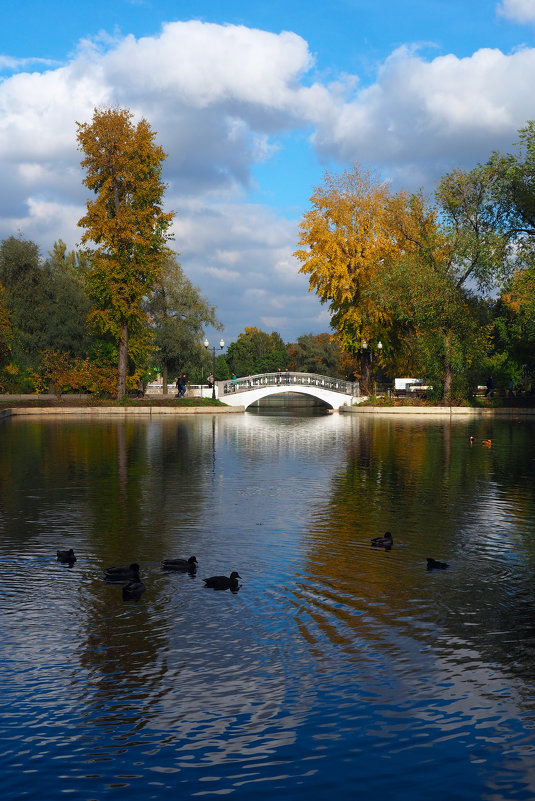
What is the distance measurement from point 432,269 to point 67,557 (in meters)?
45.6

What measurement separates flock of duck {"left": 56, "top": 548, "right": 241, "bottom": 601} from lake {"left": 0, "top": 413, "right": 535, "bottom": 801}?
115 mm

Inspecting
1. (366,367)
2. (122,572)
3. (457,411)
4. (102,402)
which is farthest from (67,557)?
(366,367)

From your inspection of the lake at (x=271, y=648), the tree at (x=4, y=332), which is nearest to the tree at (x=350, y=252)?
the tree at (x=4, y=332)

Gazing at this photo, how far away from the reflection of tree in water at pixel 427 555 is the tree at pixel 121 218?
35547 millimetres

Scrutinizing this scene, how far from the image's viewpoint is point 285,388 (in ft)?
217

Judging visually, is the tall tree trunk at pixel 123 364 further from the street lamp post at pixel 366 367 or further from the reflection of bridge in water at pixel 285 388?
the street lamp post at pixel 366 367

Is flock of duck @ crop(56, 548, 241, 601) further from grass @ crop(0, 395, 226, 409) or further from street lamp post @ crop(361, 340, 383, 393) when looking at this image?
street lamp post @ crop(361, 340, 383, 393)

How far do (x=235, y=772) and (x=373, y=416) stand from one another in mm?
49196

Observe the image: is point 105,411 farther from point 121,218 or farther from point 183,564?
point 183,564

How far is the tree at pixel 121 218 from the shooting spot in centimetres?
5469

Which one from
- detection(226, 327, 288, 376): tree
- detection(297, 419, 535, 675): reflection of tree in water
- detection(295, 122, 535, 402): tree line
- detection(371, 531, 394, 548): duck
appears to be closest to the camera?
detection(297, 419, 535, 675): reflection of tree in water

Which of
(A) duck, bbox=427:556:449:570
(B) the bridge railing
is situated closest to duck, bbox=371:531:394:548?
(A) duck, bbox=427:556:449:570

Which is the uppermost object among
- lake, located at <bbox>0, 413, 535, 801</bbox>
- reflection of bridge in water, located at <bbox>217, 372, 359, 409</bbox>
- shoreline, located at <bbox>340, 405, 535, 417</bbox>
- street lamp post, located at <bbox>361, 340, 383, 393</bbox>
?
street lamp post, located at <bbox>361, 340, 383, 393</bbox>

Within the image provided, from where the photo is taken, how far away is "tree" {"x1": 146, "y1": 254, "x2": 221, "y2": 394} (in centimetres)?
6625
